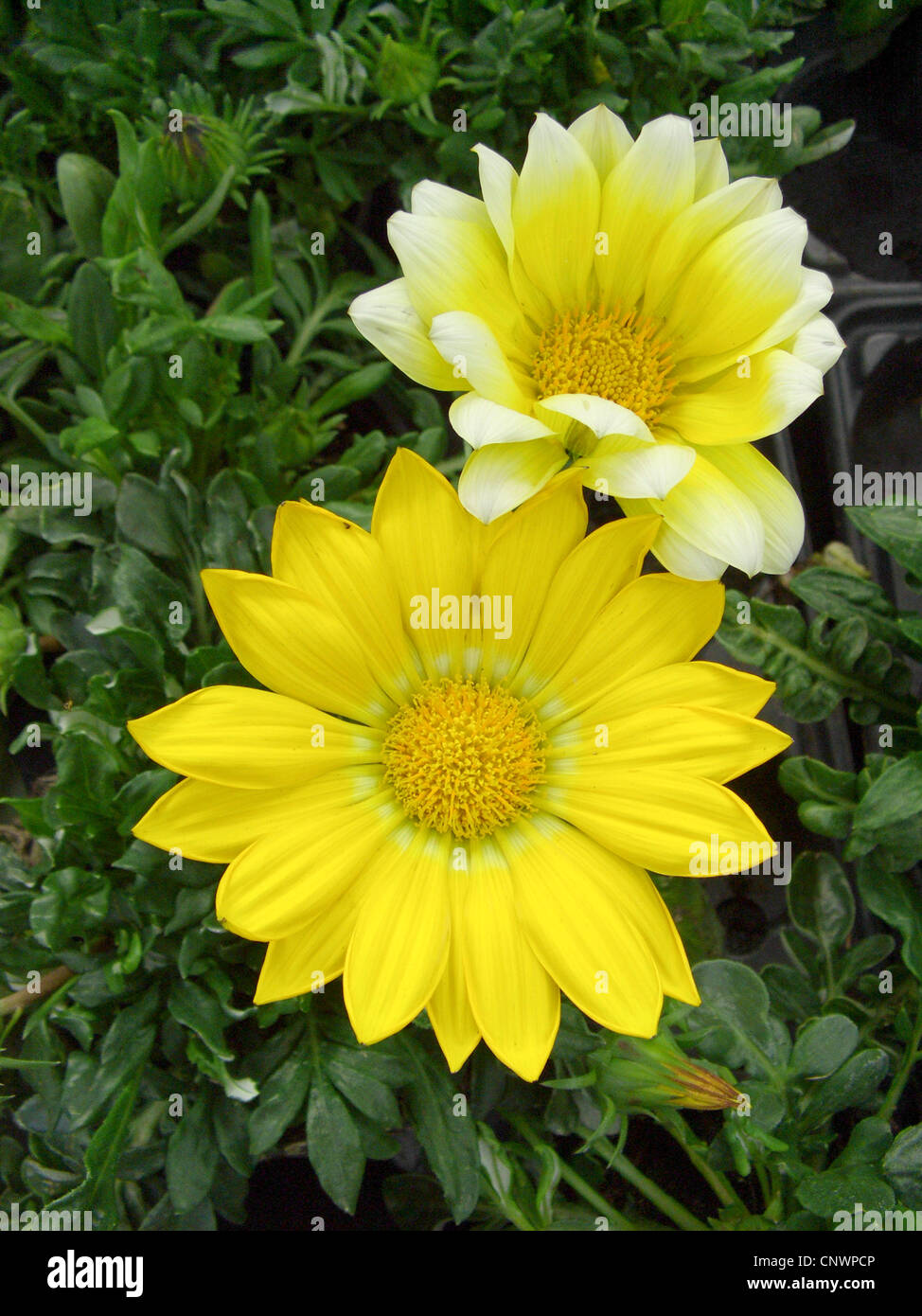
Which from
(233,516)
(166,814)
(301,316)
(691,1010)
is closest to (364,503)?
(233,516)

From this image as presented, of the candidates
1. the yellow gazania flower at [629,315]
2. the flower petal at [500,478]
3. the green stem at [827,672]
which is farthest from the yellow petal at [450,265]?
the green stem at [827,672]

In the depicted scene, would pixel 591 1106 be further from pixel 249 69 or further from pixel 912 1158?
pixel 249 69

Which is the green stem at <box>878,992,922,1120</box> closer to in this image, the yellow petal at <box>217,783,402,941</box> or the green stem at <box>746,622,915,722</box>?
the green stem at <box>746,622,915,722</box>

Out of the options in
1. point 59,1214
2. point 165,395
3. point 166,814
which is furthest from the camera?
point 165,395

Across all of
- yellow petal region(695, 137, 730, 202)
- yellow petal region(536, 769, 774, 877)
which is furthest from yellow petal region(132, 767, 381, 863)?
yellow petal region(695, 137, 730, 202)

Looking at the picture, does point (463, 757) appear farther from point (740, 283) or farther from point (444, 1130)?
point (740, 283)

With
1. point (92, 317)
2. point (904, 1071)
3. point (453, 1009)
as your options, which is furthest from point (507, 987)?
point (92, 317)
